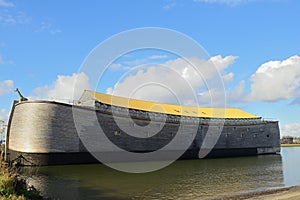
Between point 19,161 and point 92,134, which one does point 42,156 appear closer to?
point 19,161

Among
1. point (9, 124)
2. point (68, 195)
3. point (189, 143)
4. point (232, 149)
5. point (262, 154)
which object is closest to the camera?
point (68, 195)

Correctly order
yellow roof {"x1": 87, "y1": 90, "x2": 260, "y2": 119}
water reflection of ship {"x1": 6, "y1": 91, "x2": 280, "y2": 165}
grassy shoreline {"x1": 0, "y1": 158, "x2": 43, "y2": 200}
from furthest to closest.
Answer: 1. yellow roof {"x1": 87, "y1": 90, "x2": 260, "y2": 119}
2. water reflection of ship {"x1": 6, "y1": 91, "x2": 280, "y2": 165}
3. grassy shoreline {"x1": 0, "y1": 158, "x2": 43, "y2": 200}

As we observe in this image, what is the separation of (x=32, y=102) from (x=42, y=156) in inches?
215

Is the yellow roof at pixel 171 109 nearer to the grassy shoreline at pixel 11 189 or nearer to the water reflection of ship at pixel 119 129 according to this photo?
the water reflection of ship at pixel 119 129

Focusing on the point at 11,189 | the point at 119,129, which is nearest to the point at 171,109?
the point at 119,129

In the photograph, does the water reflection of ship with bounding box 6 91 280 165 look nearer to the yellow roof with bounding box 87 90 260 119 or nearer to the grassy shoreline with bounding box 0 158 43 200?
the yellow roof with bounding box 87 90 260 119

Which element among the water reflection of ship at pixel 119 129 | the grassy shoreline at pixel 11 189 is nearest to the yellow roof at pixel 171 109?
the water reflection of ship at pixel 119 129

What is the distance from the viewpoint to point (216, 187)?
16109 millimetres

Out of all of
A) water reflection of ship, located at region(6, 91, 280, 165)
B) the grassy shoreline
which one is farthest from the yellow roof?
the grassy shoreline

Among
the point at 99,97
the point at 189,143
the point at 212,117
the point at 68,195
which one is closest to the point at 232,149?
the point at 212,117

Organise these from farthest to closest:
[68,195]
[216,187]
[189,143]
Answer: [189,143]
[216,187]
[68,195]

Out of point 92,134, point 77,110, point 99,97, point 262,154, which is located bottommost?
point 262,154

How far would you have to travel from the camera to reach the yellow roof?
123ft

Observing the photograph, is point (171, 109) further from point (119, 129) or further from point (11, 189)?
point (11, 189)
